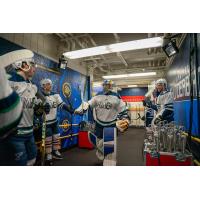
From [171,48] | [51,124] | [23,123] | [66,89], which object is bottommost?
[51,124]

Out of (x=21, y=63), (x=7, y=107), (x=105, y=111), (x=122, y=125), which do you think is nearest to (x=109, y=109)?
(x=105, y=111)

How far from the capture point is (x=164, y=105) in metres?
2.90

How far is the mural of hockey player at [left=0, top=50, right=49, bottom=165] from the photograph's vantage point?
2.15 m

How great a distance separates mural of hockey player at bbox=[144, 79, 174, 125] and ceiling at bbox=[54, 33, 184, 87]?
1115mm

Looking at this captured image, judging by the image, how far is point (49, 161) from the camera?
9.98 feet

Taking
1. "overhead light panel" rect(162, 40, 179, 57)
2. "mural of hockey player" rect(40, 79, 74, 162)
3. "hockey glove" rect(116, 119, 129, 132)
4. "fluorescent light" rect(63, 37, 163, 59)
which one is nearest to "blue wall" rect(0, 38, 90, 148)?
"mural of hockey player" rect(40, 79, 74, 162)

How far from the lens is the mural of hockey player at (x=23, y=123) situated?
2.15 metres

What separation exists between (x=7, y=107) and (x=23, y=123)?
173 cm

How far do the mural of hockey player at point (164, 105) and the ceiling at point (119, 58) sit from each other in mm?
1115

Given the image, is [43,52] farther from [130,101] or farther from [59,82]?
[130,101]

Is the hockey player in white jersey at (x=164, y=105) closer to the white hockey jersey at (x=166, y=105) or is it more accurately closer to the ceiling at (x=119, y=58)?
the white hockey jersey at (x=166, y=105)

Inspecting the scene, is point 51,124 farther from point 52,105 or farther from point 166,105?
point 166,105
